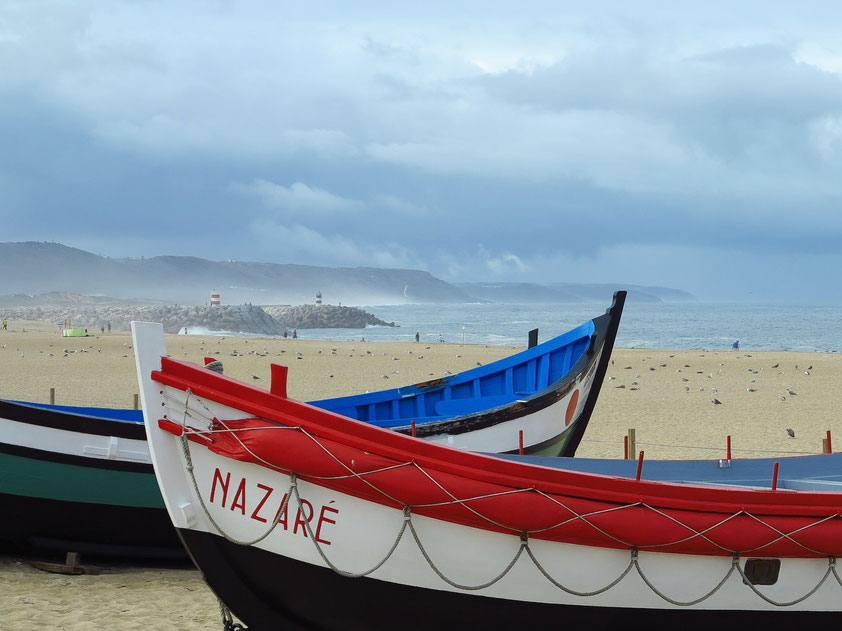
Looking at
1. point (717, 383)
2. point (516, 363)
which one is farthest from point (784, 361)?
point (516, 363)

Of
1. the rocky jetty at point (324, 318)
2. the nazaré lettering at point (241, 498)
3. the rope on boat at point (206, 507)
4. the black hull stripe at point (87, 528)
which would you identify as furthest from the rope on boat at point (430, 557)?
the rocky jetty at point (324, 318)

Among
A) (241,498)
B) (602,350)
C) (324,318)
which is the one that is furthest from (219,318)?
(241,498)

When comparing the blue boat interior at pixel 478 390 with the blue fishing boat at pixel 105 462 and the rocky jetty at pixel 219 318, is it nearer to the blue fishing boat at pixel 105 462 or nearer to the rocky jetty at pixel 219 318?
the blue fishing boat at pixel 105 462

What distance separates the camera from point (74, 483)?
680cm

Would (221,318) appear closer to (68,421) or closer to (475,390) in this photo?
(475,390)

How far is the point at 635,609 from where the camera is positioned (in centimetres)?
456

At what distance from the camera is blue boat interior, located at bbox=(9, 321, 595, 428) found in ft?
30.9

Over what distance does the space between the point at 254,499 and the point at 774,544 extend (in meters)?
2.71

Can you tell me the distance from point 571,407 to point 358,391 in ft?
44.4

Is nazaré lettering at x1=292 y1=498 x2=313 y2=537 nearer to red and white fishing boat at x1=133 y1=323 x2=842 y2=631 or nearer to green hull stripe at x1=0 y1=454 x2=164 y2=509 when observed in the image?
red and white fishing boat at x1=133 y1=323 x2=842 y2=631

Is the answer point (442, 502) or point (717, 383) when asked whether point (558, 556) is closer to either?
point (442, 502)

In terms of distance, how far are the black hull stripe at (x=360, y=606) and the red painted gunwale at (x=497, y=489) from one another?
1.51 feet

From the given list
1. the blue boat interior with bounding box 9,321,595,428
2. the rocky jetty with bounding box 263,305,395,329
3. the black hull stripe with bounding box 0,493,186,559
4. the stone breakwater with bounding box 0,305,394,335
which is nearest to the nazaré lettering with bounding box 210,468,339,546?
the black hull stripe with bounding box 0,493,186,559

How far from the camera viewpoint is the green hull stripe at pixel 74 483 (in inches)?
264
